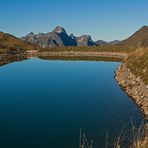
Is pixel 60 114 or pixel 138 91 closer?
pixel 60 114

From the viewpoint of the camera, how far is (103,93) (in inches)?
2010

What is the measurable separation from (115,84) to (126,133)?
112ft

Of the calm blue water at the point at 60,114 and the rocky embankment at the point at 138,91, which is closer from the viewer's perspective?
the calm blue water at the point at 60,114

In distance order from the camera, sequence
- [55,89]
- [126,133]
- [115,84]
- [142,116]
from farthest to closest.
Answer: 1. [115,84]
2. [55,89]
3. [142,116]
4. [126,133]

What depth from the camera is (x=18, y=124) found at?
31.6 m

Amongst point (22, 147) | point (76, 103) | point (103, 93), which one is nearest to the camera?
point (22, 147)

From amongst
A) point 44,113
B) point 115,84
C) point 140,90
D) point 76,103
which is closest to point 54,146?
point 44,113

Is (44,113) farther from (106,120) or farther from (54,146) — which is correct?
(54,146)

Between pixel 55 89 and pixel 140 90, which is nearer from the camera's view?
pixel 140 90

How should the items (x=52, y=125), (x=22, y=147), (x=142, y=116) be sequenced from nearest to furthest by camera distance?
1. (x=22, y=147)
2. (x=52, y=125)
3. (x=142, y=116)

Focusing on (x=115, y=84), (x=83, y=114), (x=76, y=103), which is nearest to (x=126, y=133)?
(x=83, y=114)

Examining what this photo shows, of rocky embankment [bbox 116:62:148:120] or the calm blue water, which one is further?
rocky embankment [bbox 116:62:148:120]

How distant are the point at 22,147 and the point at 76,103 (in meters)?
17.8

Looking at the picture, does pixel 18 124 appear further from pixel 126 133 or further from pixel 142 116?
pixel 142 116
